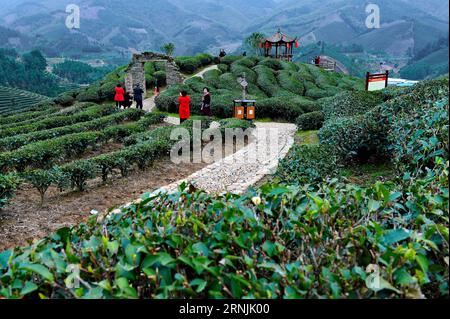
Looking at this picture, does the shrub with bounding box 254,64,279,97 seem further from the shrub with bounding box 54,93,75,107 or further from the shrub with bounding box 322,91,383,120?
the shrub with bounding box 322,91,383,120

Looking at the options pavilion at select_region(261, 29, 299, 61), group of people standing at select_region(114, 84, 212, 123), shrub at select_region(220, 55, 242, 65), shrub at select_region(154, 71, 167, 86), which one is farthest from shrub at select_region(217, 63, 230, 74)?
group of people standing at select_region(114, 84, 212, 123)

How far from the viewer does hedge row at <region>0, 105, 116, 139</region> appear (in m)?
12.4

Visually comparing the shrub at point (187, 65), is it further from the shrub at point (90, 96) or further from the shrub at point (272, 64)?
the shrub at point (90, 96)

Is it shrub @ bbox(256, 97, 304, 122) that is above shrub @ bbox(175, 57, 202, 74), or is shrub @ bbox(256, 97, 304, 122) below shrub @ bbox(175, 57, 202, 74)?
below

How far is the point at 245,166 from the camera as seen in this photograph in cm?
902

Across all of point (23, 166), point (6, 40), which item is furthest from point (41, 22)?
point (23, 166)

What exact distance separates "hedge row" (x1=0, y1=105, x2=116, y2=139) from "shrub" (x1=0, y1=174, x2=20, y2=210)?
20.1ft

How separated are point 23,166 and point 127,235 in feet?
24.5

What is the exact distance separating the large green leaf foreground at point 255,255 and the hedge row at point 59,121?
10.8 metres

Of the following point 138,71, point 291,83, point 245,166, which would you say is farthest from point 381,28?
point 245,166

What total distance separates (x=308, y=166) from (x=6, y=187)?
15.2 ft

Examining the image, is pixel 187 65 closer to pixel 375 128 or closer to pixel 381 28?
pixel 375 128
